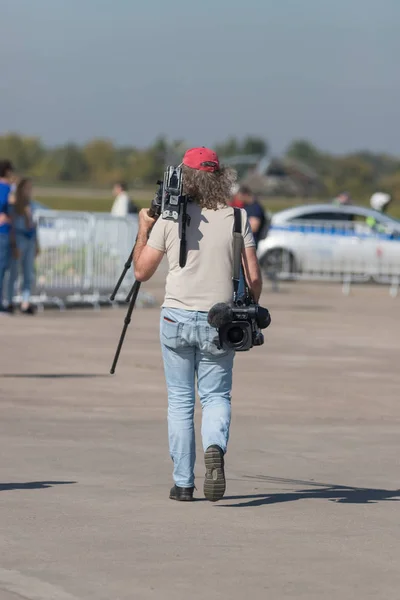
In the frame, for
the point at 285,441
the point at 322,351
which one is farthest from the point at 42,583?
the point at 322,351

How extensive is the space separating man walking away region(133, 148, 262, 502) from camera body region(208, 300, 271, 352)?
113 mm

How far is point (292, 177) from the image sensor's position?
11969cm

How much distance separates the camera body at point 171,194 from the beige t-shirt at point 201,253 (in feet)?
0.39


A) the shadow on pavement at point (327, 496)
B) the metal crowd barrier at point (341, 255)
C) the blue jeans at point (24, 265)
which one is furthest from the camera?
the metal crowd barrier at point (341, 255)

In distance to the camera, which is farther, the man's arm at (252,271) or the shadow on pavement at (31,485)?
the shadow on pavement at (31,485)

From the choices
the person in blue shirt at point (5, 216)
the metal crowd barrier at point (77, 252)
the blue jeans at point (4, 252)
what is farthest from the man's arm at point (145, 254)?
the metal crowd barrier at point (77, 252)

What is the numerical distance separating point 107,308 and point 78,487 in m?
13.7

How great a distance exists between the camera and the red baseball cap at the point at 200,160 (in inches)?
287

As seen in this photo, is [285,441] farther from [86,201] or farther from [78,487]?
[86,201]

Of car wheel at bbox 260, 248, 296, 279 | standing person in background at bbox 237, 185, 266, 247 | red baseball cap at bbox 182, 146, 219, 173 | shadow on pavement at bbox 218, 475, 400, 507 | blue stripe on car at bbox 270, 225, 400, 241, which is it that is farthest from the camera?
car wheel at bbox 260, 248, 296, 279

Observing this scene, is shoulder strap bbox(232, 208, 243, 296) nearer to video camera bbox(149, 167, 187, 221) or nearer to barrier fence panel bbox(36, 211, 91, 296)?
video camera bbox(149, 167, 187, 221)

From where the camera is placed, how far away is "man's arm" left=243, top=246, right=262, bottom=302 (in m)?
7.46

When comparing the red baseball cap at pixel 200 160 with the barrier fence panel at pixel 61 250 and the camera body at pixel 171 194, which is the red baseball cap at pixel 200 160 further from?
the barrier fence panel at pixel 61 250

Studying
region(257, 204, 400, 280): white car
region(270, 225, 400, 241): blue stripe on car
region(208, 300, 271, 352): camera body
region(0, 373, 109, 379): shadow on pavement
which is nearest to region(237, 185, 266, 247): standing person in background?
region(257, 204, 400, 280): white car
